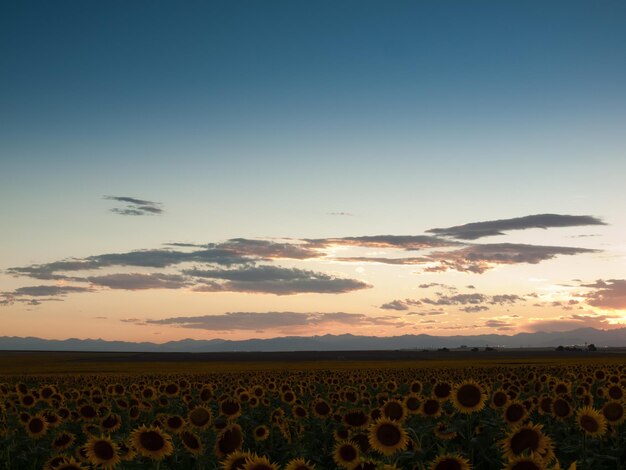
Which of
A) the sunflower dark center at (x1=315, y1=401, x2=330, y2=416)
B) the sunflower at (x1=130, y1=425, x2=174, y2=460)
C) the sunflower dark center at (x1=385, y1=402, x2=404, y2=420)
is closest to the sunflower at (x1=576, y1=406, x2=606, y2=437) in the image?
the sunflower dark center at (x1=385, y1=402, x2=404, y2=420)

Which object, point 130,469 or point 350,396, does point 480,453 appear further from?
point 350,396

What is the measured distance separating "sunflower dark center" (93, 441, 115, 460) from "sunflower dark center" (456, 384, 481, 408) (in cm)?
562

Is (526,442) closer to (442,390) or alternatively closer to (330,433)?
(442,390)

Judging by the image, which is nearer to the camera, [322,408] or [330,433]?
[330,433]

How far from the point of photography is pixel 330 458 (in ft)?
45.1

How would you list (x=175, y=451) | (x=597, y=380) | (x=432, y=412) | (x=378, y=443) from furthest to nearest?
1. (x=597, y=380)
2. (x=432, y=412)
3. (x=175, y=451)
4. (x=378, y=443)

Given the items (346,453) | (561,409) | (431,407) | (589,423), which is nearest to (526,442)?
(346,453)

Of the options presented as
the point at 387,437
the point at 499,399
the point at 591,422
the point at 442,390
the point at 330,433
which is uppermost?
the point at 442,390

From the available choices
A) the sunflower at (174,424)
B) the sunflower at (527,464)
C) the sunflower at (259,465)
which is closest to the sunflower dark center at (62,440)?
the sunflower at (174,424)

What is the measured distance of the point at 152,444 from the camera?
1064 centimetres

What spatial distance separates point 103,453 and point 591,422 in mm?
7193

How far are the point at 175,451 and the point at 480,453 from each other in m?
4.77

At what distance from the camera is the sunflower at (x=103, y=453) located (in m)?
10.2

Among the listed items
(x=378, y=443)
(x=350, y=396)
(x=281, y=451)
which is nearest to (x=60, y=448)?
(x=281, y=451)
